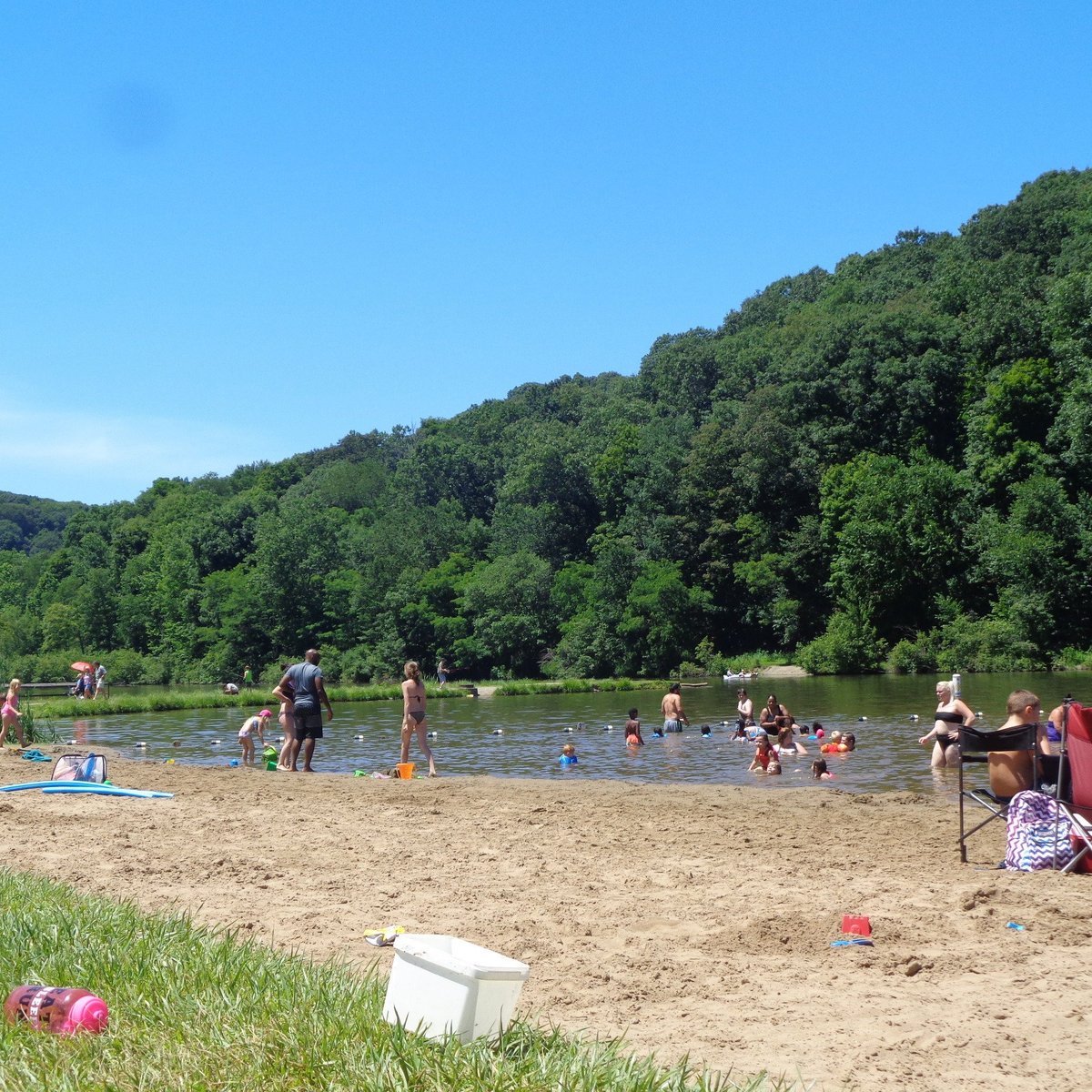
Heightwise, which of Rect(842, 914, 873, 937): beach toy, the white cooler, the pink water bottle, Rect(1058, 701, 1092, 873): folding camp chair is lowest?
Rect(842, 914, 873, 937): beach toy

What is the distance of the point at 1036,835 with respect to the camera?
8.07 metres

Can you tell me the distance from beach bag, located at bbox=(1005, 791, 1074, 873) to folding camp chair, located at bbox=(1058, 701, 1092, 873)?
57 mm

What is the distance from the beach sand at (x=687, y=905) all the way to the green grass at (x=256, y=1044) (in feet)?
2.59

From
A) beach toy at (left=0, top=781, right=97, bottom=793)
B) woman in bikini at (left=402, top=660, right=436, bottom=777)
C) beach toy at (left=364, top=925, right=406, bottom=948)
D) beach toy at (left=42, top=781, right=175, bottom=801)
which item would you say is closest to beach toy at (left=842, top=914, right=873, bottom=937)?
beach toy at (left=364, top=925, right=406, bottom=948)

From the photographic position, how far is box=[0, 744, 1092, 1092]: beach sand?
4832 mm

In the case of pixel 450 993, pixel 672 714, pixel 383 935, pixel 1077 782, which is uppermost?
pixel 1077 782

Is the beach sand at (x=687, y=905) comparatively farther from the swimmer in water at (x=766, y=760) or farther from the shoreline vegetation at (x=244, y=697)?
the shoreline vegetation at (x=244, y=697)

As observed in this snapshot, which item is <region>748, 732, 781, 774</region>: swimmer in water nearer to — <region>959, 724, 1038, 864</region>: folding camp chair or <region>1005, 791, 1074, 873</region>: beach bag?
<region>959, 724, 1038, 864</region>: folding camp chair

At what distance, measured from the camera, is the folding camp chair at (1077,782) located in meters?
7.85

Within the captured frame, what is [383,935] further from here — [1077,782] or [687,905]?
[1077,782]

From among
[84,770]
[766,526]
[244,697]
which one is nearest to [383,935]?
[84,770]

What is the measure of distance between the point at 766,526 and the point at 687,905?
59.2 m

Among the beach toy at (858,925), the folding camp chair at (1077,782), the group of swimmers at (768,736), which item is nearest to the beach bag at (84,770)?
the group of swimmers at (768,736)

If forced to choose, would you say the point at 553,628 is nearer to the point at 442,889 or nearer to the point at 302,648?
the point at 302,648
